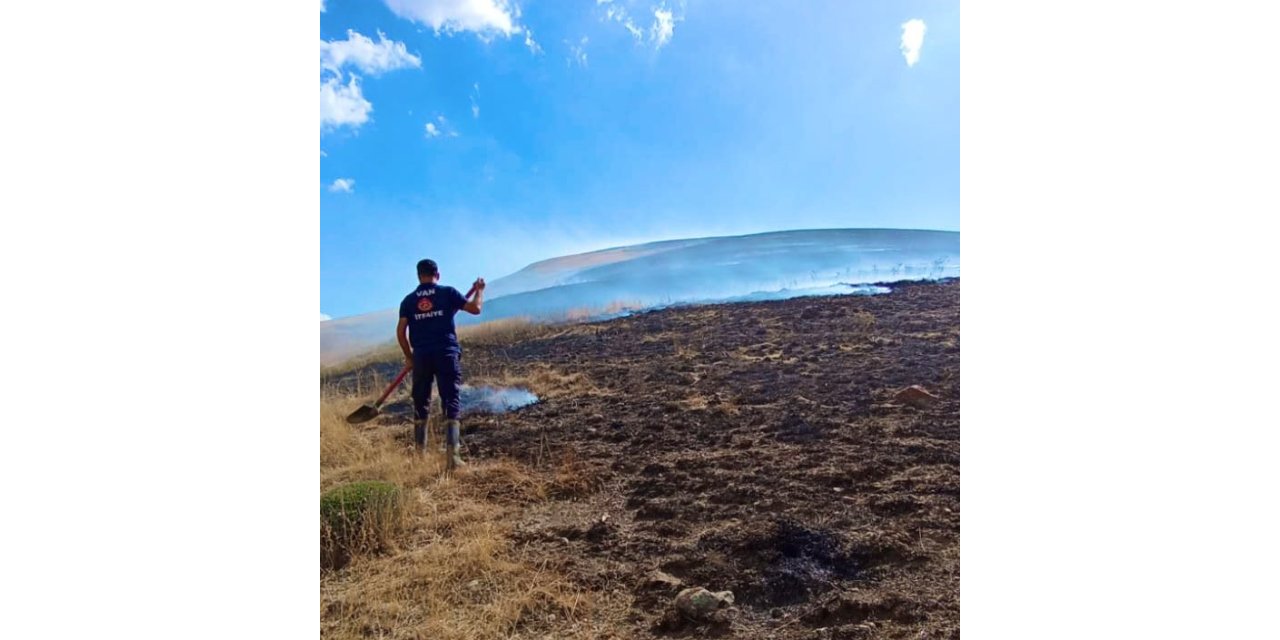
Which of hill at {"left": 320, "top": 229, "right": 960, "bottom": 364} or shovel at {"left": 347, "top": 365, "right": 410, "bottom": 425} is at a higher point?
hill at {"left": 320, "top": 229, "right": 960, "bottom": 364}

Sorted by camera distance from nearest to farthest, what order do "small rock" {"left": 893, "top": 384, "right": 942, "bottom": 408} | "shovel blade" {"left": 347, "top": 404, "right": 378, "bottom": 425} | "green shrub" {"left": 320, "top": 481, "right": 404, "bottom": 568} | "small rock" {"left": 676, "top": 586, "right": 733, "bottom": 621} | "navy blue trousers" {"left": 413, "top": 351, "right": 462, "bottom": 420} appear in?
"small rock" {"left": 676, "top": 586, "right": 733, "bottom": 621} → "green shrub" {"left": 320, "top": 481, "right": 404, "bottom": 568} → "small rock" {"left": 893, "top": 384, "right": 942, "bottom": 408} → "navy blue trousers" {"left": 413, "top": 351, "right": 462, "bottom": 420} → "shovel blade" {"left": 347, "top": 404, "right": 378, "bottom": 425}

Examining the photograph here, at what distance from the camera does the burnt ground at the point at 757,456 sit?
2824mm

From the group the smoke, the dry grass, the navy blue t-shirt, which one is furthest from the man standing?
the dry grass

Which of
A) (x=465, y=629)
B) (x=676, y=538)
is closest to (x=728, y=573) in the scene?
(x=676, y=538)

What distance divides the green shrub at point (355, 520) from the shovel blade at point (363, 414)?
0.55 meters

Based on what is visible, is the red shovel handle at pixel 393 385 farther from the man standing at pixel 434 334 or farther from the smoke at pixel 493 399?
the smoke at pixel 493 399

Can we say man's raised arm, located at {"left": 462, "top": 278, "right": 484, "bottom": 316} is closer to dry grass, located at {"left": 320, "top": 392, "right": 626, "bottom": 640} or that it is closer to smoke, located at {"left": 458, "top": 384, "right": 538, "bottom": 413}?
smoke, located at {"left": 458, "top": 384, "right": 538, "bottom": 413}

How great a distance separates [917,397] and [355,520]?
8.25ft

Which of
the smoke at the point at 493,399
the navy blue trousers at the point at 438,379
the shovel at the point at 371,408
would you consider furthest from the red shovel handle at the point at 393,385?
the smoke at the point at 493,399

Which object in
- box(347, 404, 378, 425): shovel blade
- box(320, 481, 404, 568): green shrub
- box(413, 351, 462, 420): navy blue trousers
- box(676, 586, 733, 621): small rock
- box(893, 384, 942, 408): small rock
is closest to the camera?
box(676, 586, 733, 621): small rock

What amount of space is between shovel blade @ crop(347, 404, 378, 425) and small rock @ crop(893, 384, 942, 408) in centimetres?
254

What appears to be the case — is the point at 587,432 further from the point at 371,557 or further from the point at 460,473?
the point at 371,557

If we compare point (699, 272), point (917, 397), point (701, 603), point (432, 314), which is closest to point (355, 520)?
point (432, 314)

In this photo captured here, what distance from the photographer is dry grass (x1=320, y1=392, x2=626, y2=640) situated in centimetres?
280
